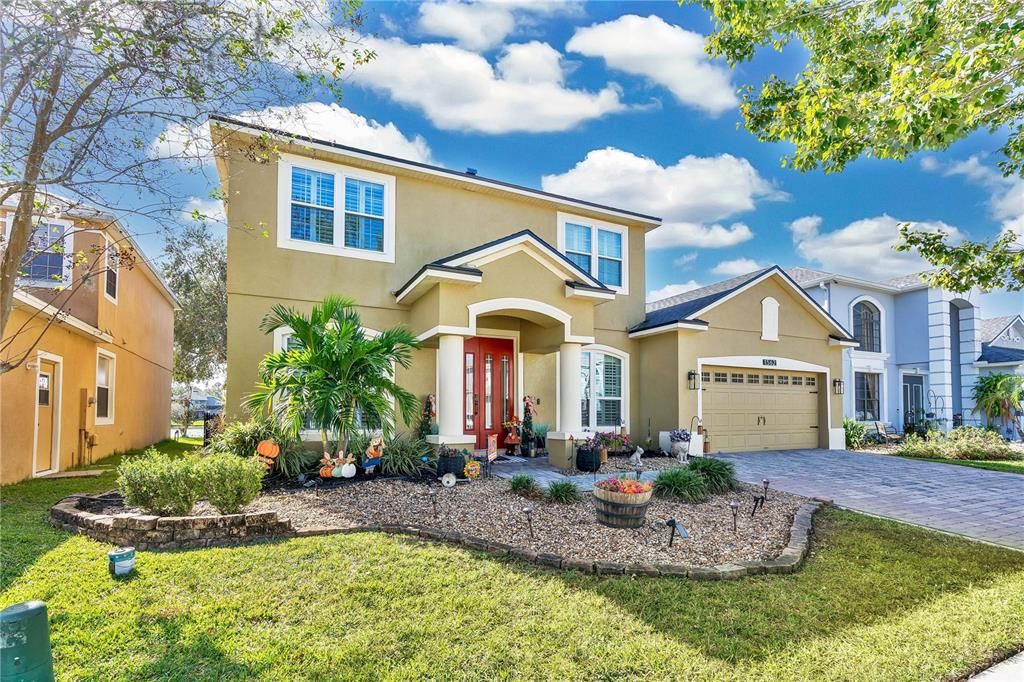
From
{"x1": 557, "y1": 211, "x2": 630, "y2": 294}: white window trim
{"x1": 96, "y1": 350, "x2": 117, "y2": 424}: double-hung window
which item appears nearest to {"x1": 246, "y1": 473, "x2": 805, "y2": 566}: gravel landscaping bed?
{"x1": 557, "y1": 211, "x2": 630, "y2": 294}: white window trim

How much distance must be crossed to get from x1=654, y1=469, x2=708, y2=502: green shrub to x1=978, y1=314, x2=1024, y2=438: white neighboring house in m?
18.2

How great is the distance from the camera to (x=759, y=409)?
14.1m

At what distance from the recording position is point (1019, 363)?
18.4 m

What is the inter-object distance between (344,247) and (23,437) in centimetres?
683

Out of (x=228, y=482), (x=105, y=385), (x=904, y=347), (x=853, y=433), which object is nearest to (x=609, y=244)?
(x=853, y=433)

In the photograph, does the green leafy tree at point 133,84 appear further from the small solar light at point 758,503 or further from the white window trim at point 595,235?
the white window trim at point 595,235

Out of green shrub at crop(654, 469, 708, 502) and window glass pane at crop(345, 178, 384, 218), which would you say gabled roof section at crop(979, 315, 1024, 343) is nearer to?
green shrub at crop(654, 469, 708, 502)

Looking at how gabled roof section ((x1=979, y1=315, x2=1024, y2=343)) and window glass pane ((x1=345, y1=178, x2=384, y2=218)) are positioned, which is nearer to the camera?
window glass pane ((x1=345, y1=178, x2=384, y2=218))

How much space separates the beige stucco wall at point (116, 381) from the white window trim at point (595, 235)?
9.96 meters

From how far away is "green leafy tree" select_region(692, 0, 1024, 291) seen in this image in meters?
4.75

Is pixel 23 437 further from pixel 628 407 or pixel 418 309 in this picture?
pixel 628 407

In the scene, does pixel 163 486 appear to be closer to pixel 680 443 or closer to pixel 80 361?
pixel 80 361

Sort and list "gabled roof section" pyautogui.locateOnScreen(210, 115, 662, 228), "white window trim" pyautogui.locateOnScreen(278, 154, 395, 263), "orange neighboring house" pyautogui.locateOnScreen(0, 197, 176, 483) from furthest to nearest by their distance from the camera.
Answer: "gabled roof section" pyautogui.locateOnScreen(210, 115, 662, 228), "white window trim" pyautogui.locateOnScreen(278, 154, 395, 263), "orange neighboring house" pyautogui.locateOnScreen(0, 197, 176, 483)

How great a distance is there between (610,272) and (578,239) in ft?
4.01
